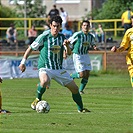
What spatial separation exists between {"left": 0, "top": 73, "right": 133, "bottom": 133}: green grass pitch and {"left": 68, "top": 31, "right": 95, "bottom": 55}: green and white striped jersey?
51.7 inches

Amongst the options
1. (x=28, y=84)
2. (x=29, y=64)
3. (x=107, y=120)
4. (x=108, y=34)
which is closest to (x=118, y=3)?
(x=108, y=34)

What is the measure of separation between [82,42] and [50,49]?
6493 millimetres

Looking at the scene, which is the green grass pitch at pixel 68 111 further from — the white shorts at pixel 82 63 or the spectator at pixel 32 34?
the spectator at pixel 32 34

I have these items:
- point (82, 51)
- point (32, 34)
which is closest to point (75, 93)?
point (82, 51)

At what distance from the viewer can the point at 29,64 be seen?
27.8 m

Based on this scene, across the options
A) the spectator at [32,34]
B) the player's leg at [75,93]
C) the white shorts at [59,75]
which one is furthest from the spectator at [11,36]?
the white shorts at [59,75]

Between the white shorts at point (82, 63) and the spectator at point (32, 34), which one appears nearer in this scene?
the white shorts at point (82, 63)

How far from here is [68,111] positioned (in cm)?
1472

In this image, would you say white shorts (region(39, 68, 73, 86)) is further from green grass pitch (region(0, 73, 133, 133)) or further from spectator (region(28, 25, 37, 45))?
spectator (region(28, 25, 37, 45))

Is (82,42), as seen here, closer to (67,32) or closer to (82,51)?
(82,51)

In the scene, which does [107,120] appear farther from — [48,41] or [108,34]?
[108,34]

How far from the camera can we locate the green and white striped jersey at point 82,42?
20.2 meters

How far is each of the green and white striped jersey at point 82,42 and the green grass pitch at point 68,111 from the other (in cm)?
131

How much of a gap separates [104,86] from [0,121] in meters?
10.8
